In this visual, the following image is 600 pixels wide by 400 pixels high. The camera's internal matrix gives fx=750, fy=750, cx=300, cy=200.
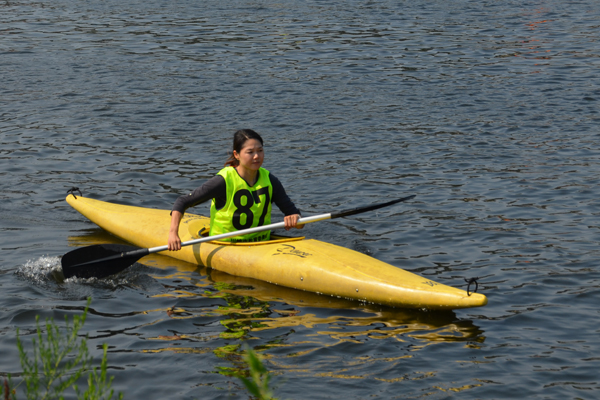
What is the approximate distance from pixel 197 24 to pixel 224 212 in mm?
13730

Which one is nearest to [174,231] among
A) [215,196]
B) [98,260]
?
[215,196]

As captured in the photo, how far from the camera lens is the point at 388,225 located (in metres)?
7.72

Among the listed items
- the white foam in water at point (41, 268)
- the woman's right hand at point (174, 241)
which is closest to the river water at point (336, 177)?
the white foam in water at point (41, 268)

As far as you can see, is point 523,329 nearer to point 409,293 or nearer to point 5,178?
point 409,293

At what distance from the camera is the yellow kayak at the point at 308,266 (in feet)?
18.3

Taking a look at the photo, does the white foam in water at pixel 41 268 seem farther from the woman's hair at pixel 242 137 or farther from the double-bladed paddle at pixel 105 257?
the woman's hair at pixel 242 137

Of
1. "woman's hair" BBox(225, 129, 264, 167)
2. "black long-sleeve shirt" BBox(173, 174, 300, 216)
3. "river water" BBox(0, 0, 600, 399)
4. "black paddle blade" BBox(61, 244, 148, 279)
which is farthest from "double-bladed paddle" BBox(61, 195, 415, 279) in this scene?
"woman's hair" BBox(225, 129, 264, 167)

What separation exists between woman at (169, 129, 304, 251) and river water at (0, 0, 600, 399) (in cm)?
49

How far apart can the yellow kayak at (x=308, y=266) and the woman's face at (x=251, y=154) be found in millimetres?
737

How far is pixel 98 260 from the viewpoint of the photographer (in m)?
6.50

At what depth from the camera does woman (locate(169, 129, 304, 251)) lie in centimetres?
625

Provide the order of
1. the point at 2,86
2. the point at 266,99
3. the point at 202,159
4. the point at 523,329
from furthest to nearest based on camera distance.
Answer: the point at 2,86 → the point at 266,99 → the point at 202,159 → the point at 523,329

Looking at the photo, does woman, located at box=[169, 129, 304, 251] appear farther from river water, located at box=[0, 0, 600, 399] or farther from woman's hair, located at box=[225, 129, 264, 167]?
river water, located at box=[0, 0, 600, 399]

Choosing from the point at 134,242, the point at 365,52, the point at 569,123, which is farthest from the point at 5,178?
the point at 365,52
